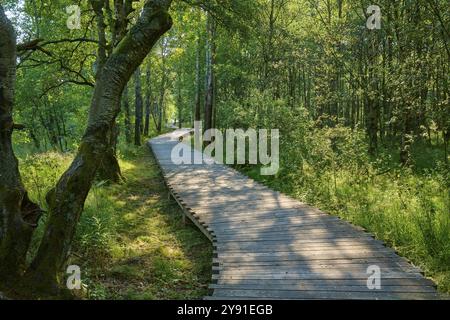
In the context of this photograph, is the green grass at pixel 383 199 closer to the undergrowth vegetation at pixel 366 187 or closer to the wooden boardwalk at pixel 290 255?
the undergrowth vegetation at pixel 366 187

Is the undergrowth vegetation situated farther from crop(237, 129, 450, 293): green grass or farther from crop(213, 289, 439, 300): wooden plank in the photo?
crop(213, 289, 439, 300): wooden plank

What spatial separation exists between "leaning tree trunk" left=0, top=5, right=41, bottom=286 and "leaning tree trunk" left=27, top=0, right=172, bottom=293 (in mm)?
199

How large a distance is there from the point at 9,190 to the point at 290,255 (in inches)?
163

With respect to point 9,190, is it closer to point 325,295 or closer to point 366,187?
point 325,295

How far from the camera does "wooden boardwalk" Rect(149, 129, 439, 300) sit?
200 inches

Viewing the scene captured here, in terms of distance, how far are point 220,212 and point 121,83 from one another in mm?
4851

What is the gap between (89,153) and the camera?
510cm

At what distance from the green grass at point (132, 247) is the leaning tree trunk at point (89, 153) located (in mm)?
773

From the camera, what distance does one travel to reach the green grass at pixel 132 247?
6.17 meters

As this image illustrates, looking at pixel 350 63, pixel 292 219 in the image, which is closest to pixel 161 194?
pixel 292 219

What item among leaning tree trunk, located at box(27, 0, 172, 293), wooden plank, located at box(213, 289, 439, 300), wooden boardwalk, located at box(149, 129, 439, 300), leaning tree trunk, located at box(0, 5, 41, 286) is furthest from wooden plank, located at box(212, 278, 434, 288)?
leaning tree trunk, located at box(0, 5, 41, 286)

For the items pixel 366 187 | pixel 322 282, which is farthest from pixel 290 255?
pixel 366 187
